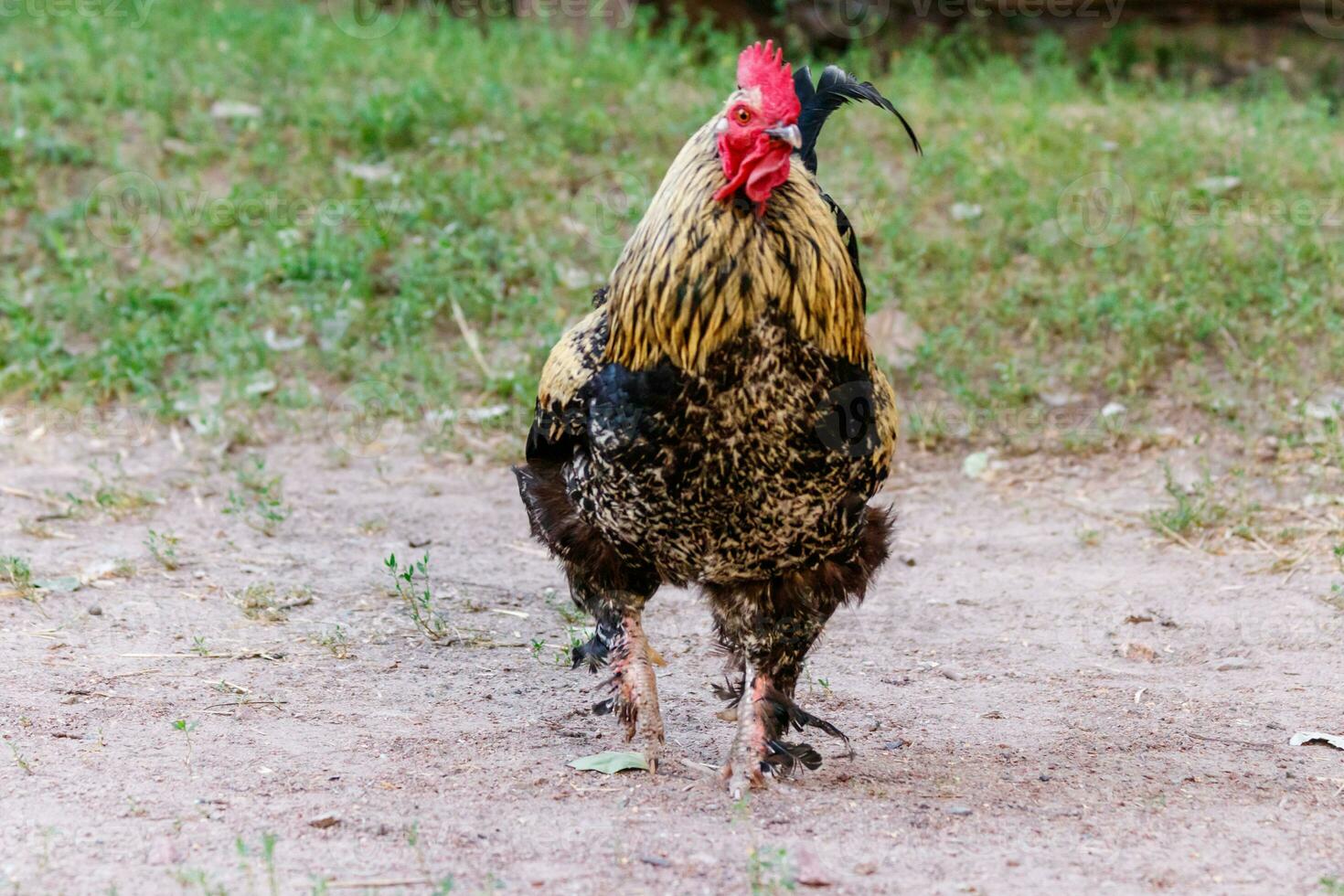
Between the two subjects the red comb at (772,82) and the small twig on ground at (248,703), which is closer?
the red comb at (772,82)

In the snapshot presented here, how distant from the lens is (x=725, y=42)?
9641 mm

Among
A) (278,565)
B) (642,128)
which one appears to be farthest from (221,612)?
(642,128)

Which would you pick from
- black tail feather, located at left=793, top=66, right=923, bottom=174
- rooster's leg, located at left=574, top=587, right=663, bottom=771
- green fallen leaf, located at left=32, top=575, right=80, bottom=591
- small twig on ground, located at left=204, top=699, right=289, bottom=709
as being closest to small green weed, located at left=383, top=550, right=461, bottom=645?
small twig on ground, located at left=204, top=699, right=289, bottom=709

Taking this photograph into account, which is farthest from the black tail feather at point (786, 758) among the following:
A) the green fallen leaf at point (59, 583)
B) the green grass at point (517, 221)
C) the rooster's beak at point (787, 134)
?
the green grass at point (517, 221)

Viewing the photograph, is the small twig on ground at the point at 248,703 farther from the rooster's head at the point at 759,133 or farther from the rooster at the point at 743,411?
the rooster's head at the point at 759,133

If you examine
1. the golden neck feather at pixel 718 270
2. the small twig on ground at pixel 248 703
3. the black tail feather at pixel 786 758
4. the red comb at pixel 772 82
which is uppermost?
the red comb at pixel 772 82

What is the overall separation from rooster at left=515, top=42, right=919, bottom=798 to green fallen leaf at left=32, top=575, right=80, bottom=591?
85.1 inches

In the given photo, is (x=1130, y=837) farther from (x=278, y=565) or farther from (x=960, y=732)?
(x=278, y=565)

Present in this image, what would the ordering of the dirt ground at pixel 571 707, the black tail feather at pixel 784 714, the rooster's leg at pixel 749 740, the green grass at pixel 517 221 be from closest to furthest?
the dirt ground at pixel 571 707, the rooster's leg at pixel 749 740, the black tail feather at pixel 784 714, the green grass at pixel 517 221

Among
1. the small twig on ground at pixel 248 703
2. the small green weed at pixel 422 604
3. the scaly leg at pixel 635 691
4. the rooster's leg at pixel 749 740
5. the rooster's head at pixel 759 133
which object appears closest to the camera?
the rooster's head at pixel 759 133

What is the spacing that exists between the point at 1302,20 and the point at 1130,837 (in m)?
8.76

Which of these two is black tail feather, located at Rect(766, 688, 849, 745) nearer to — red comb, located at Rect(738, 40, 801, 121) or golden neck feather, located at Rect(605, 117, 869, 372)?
golden neck feather, located at Rect(605, 117, 869, 372)

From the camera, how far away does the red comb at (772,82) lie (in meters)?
3.26

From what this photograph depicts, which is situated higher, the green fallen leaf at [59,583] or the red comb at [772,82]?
the red comb at [772,82]
